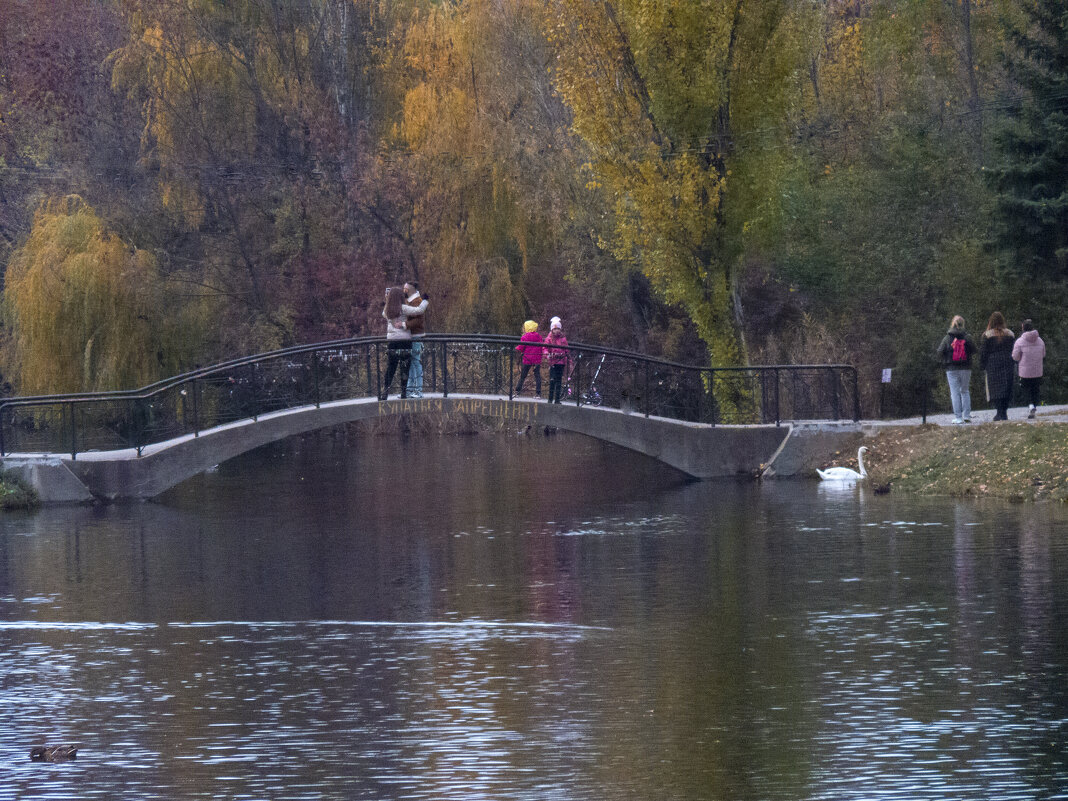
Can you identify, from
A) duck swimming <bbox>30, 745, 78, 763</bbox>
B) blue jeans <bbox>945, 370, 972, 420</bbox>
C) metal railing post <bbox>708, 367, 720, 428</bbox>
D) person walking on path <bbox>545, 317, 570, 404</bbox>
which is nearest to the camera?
duck swimming <bbox>30, 745, 78, 763</bbox>

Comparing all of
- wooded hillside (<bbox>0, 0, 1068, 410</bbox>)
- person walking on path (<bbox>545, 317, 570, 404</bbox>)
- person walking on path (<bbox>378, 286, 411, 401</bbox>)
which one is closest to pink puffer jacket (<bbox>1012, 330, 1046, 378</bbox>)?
wooded hillside (<bbox>0, 0, 1068, 410</bbox>)

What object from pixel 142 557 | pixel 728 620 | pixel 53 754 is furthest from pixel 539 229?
pixel 53 754

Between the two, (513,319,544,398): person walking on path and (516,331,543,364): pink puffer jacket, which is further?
(516,331,543,364): pink puffer jacket

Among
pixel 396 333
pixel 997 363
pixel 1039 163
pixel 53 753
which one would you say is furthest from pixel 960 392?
pixel 53 753

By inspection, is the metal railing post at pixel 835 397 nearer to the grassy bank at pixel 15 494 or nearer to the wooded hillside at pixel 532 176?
the wooded hillside at pixel 532 176

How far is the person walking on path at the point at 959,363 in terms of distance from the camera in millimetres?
27281

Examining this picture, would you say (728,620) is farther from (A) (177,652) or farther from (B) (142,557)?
(B) (142,557)

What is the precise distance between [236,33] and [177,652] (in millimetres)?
33023

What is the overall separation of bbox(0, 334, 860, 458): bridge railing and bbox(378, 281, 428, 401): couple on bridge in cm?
42

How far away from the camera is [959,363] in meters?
27.5

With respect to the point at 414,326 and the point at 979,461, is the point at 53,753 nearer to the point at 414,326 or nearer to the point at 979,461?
the point at 979,461

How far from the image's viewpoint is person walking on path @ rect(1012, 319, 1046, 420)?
27219 mm

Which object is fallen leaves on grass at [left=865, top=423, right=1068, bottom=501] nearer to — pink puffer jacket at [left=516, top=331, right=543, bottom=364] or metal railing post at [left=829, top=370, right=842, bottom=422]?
metal railing post at [left=829, top=370, right=842, bottom=422]

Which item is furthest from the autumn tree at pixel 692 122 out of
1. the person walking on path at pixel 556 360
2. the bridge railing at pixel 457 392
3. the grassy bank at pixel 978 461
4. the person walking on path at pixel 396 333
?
the grassy bank at pixel 978 461
